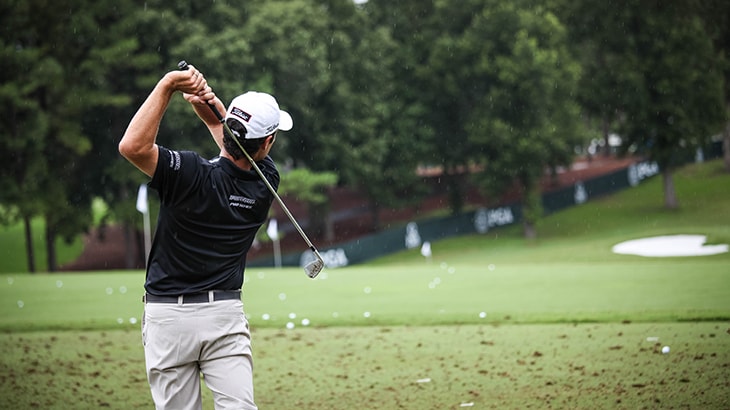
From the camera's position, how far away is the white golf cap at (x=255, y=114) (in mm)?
5023

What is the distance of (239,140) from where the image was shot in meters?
5.06

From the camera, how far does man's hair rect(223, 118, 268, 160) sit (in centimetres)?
505

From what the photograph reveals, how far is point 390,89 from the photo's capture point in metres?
50.1

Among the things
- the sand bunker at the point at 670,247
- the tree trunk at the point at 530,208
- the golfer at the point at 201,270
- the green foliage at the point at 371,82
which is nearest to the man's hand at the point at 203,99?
the golfer at the point at 201,270

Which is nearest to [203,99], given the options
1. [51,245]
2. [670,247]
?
[670,247]

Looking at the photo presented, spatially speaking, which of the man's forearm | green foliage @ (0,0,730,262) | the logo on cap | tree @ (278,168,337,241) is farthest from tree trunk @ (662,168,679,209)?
the man's forearm

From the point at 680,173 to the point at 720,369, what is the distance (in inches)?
1710

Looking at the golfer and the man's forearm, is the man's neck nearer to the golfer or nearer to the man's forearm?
the golfer

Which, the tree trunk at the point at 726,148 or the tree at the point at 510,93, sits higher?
the tree at the point at 510,93

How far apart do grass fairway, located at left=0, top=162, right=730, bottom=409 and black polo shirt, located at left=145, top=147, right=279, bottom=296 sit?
3021 mm

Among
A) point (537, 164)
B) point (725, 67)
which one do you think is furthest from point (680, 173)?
point (725, 67)

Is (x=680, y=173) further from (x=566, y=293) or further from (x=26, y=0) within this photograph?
(x=566, y=293)

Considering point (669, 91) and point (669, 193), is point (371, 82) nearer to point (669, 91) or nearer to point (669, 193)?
point (669, 91)

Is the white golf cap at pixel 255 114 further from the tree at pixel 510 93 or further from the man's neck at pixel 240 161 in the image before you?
the tree at pixel 510 93
